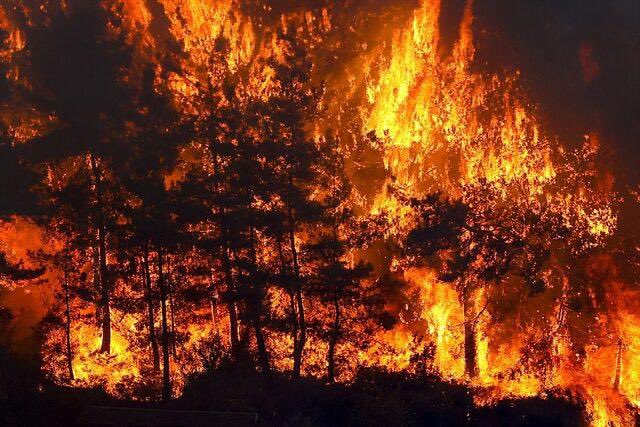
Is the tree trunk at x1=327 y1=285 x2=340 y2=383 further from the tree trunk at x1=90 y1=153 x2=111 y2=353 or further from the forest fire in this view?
the tree trunk at x1=90 y1=153 x2=111 y2=353

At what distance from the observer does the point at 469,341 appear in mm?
28844

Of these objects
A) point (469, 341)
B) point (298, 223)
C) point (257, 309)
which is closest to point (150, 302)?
point (257, 309)

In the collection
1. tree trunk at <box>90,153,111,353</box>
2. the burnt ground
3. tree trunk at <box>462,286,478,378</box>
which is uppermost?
tree trunk at <box>90,153,111,353</box>

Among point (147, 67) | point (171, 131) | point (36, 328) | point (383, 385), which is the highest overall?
point (147, 67)

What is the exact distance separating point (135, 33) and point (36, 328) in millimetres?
17590

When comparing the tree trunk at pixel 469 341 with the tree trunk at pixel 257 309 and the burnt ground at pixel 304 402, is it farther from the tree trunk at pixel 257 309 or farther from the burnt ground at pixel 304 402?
the tree trunk at pixel 257 309

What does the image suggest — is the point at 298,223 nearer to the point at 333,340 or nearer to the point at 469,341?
the point at 333,340

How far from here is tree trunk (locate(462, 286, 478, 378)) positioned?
28.6 m

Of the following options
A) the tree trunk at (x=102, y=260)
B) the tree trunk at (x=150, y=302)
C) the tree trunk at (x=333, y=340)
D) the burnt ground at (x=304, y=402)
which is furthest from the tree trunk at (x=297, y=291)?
the tree trunk at (x=102, y=260)

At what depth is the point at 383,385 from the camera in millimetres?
23922

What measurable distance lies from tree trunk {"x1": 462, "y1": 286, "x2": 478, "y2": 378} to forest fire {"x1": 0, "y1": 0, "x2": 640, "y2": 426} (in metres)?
0.11

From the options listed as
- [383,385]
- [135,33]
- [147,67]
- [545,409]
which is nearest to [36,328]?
[147,67]

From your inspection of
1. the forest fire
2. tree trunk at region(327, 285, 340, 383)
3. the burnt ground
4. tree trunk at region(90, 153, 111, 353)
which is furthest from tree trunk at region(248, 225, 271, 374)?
tree trunk at region(90, 153, 111, 353)

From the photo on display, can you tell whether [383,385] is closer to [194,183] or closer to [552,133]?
[194,183]
